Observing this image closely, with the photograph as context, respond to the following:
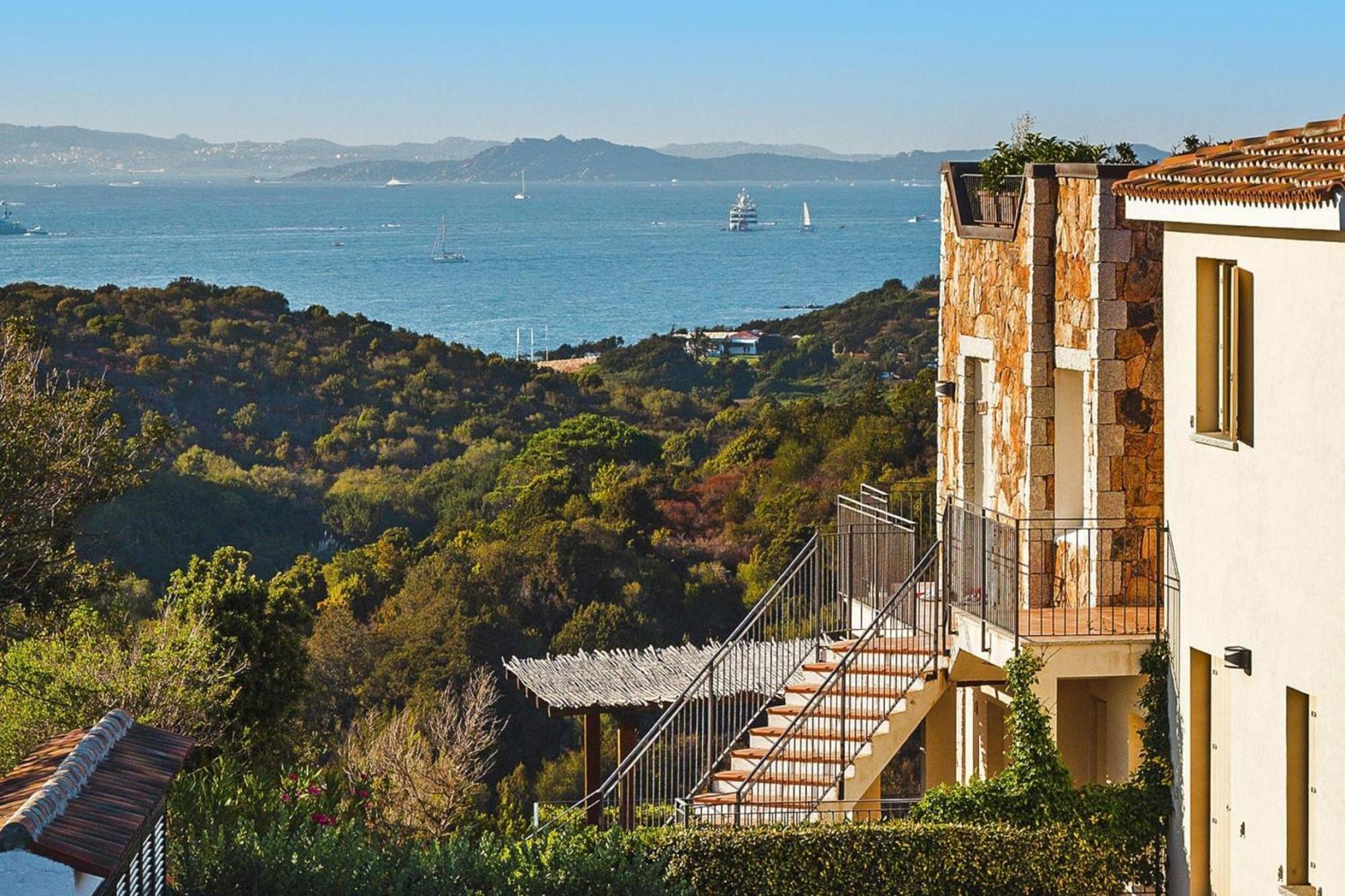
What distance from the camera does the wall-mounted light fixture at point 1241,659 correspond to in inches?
457

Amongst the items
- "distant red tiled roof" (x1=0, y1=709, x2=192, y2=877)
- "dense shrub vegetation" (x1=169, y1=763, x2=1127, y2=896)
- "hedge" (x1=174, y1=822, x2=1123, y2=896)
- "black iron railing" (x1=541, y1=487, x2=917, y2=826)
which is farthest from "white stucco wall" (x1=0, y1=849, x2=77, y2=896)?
"black iron railing" (x1=541, y1=487, x2=917, y2=826)

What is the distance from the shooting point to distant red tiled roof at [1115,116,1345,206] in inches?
415

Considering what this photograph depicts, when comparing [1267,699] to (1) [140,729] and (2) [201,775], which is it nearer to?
(1) [140,729]

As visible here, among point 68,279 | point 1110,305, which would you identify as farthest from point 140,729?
point 68,279

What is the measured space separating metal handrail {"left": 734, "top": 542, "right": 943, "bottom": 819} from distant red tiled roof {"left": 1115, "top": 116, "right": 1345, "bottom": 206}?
151 inches

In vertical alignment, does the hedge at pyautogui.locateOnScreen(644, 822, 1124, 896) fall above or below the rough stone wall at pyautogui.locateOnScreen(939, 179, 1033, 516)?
below

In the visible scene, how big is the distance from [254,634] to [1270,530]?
12.4 meters

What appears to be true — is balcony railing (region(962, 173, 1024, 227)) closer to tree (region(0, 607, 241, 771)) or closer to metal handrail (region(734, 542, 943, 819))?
metal handrail (region(734, 542, 943, 819))

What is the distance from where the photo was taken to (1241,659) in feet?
38.1

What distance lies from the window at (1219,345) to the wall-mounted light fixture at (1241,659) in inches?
48.7

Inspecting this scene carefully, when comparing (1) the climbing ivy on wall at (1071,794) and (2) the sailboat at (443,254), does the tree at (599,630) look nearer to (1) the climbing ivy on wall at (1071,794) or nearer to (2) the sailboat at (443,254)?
(1) the climbing ivy on wall at (1071,794)

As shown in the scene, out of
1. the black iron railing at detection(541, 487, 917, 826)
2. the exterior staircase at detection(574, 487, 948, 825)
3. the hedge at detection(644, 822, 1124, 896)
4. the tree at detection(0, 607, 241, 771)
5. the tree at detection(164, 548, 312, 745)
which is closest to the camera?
the hedge at detection(644, 822, 1124, 896)

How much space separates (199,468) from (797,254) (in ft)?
428

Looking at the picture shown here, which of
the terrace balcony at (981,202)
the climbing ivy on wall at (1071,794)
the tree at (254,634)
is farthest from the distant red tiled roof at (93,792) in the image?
the tree at (254,634)
